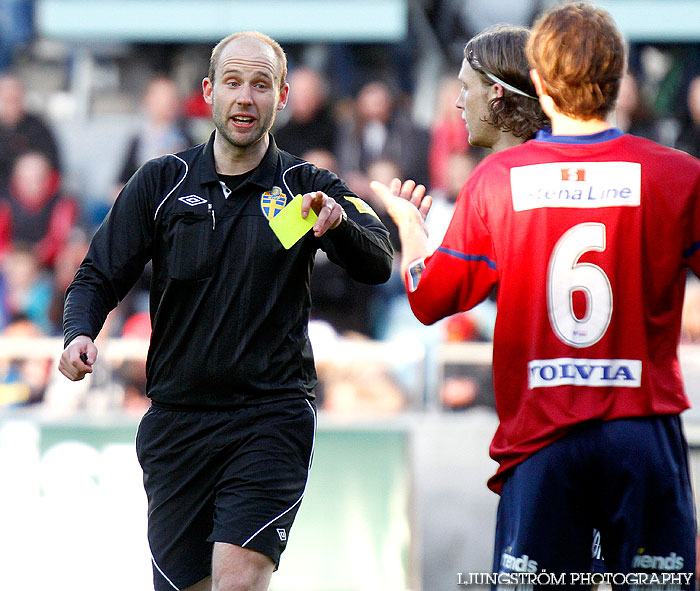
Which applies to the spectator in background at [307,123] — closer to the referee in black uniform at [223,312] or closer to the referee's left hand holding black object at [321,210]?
the referee in black uniform at [223,312]

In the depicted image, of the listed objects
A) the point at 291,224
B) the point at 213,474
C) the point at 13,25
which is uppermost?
the point at 13,25

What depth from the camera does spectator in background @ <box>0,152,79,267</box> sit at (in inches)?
388

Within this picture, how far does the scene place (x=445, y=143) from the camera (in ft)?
32.0

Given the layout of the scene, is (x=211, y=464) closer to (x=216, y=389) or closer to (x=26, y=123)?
(x=216, y=389)

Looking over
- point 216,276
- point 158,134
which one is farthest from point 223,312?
point 158,134

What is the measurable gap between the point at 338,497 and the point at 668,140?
496 cm

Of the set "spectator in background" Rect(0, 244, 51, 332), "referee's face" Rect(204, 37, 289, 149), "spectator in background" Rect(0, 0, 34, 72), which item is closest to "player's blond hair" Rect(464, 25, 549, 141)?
"referee's face" Rect(204, 37, 289, 149)

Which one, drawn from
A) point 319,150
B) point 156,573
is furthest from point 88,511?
point 319,150

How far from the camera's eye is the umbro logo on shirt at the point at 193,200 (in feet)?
13.9

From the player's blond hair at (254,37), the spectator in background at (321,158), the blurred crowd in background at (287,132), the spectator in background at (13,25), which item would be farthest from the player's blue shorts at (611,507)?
the spectator in background at (13,25)

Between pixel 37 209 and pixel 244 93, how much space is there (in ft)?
20.8

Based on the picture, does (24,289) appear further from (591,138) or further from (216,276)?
(591,138)

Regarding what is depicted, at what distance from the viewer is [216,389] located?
13.5 feet

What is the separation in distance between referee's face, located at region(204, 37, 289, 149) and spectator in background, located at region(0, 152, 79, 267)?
19.4 ft
